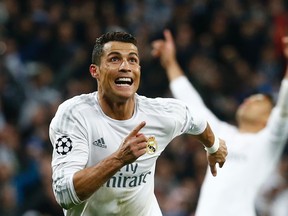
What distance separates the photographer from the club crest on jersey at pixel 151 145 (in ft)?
17.8

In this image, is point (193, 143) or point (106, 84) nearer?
point (106, 84)

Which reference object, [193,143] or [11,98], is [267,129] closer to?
[193,143]

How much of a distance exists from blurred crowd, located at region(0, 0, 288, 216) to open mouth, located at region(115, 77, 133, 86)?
17.9 ft

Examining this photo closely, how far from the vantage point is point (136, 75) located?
5219mm

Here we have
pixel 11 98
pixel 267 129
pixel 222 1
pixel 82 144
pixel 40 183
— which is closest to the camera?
pixel 82 144

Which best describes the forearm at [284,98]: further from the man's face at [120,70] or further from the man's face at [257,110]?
the man's face at [120,70]

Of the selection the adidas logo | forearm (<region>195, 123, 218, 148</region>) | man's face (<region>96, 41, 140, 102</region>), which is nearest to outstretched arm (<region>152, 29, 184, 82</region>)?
forearm (<region>195, 123, 218, 148</region>)

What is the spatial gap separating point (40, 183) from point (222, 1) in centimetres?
502

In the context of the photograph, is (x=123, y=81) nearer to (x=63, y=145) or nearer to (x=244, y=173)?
(x=63, y=145)

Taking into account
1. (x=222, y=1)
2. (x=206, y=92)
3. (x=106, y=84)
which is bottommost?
(x=106, y=84)

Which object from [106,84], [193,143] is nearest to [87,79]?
[193,143]

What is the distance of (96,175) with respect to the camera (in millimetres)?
4680

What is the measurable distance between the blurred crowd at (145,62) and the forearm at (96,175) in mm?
5862

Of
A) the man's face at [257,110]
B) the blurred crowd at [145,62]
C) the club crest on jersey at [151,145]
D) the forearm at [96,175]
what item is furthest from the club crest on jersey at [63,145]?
the blurred crowd at [145,62]
